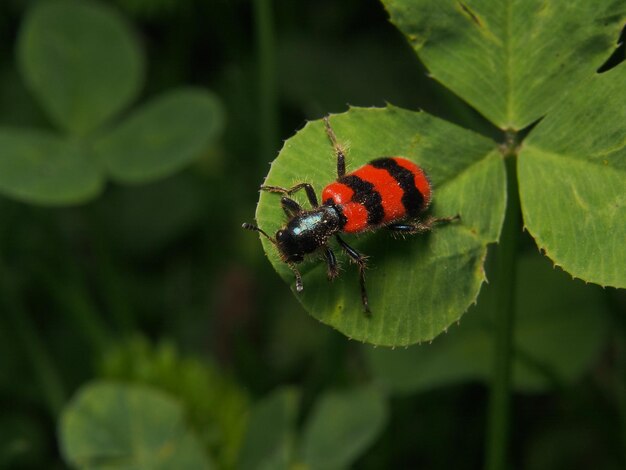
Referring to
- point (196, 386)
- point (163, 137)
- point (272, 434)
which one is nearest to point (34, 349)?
point (196, 386)

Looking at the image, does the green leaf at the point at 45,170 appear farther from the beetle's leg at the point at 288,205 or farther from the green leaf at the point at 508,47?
the green leaf at the point at 508,47

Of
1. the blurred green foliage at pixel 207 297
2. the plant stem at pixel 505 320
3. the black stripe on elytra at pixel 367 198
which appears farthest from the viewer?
the blurred green foliage at pixel 207 297

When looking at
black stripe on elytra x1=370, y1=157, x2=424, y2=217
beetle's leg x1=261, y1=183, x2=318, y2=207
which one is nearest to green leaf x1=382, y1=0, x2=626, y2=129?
black stripe on elytra x1=370, y1=157, x2=424, y2=217

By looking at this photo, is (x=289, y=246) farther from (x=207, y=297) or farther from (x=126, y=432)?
(x=207, y=297)

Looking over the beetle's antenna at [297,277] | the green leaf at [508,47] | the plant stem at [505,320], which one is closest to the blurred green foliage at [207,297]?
the plant stem at [505,320]

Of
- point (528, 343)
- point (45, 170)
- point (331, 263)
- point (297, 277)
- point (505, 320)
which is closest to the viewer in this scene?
point (297, 277)

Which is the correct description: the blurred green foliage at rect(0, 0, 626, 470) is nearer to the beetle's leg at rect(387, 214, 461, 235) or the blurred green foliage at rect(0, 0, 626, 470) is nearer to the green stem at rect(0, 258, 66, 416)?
the green stem at rect(0, 258, 66, 416)
